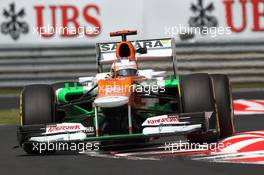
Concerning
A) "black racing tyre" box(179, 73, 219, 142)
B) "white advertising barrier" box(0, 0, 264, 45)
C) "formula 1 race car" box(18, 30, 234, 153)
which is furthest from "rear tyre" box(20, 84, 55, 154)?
"white advertising barrier" box(0, 0, 264, 45)

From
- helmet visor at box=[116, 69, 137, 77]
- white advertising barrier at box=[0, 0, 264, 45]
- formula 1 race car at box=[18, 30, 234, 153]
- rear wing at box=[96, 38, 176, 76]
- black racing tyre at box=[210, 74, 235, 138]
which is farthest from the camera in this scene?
white advertising barrier at box=[0, 0, 264, 45]

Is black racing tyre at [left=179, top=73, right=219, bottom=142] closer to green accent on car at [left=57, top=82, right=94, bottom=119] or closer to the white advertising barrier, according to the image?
green accent on car at [left=57, top=82, right=94, bottom=119]

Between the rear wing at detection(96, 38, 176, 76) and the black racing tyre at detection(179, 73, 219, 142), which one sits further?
the rear wing at detection(96, 38, 176, 76)

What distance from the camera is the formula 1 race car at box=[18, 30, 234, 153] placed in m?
9.63

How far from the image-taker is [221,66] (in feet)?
62.4

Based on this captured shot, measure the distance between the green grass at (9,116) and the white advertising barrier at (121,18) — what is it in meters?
2.13

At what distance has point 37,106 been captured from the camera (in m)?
10.1

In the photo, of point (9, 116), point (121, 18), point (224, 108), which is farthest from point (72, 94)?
point (121, 18)

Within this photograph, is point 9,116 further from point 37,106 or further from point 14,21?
point 37,106

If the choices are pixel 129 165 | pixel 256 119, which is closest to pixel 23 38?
pixel 256 119

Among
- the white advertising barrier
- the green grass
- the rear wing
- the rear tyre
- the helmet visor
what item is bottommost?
the green grass

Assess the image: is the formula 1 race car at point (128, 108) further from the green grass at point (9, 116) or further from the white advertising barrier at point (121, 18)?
the white advertising barrier at point (121, 18)

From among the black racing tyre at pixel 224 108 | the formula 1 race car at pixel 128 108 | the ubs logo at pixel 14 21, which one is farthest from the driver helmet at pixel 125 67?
the ubs logo at pixel 14 21

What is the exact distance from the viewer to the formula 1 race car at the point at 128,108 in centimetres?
963
